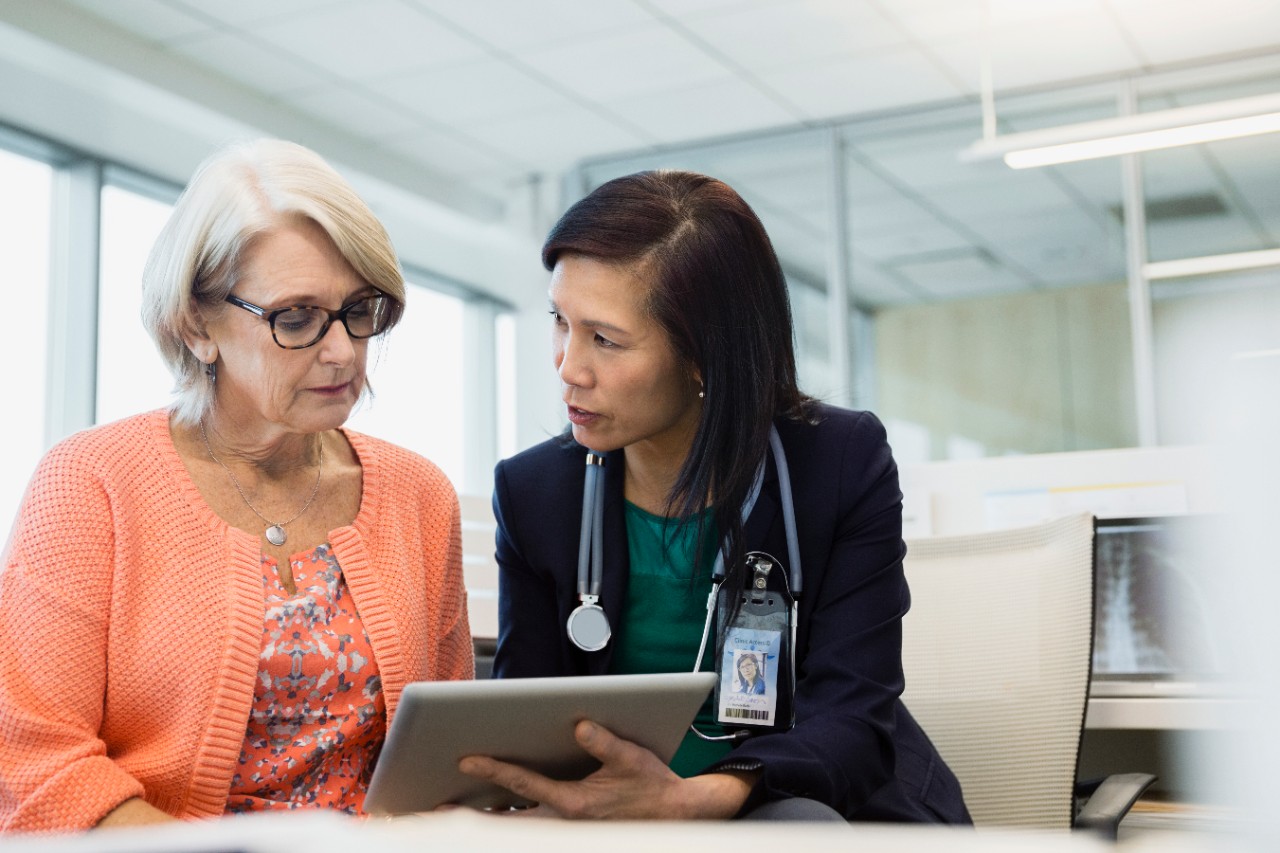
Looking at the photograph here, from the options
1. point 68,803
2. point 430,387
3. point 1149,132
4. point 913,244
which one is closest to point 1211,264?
point 1149,132

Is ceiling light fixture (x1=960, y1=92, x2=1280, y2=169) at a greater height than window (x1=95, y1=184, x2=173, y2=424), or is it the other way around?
ceiling light fixture (x1=960, y1=92, x2=1280, y2=169)

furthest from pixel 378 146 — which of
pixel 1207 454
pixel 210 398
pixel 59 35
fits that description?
pixel 1207 454

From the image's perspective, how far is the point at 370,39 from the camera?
14.3ft

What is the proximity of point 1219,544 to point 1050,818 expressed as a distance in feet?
4.38

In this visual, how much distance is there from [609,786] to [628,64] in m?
3.84

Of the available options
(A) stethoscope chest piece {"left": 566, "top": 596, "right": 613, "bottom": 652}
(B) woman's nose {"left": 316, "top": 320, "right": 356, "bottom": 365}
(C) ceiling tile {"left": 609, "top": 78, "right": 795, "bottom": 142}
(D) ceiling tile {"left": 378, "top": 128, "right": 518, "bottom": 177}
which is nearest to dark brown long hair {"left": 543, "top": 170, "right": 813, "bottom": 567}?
(A) stethoscope chest piece {"left": 566, "top": 596, "right": 613, "bottom": 652}

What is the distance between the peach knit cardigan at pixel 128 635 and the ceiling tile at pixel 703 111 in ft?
12.5

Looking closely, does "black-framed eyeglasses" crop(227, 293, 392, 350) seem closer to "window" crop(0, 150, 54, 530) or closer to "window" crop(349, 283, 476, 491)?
"window" crop(0, 150, 54, 530)

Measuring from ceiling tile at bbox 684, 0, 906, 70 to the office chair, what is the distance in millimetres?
2814

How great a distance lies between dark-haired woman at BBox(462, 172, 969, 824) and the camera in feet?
4.53

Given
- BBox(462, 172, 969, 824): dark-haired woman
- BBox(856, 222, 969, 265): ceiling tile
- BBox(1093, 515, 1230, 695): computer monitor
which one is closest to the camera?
BBox(462, 172, 969, 824): dark-haired woman

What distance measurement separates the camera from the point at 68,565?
121cm

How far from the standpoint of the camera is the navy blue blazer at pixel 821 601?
1277 millimetres

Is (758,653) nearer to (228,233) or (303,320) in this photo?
(303,320)
